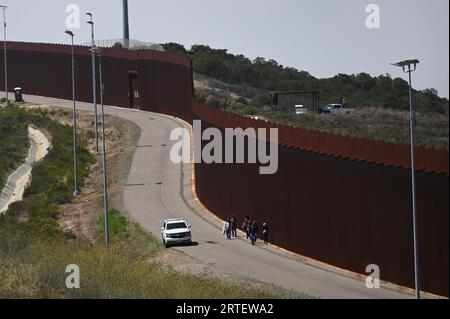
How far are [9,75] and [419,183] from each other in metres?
76.6

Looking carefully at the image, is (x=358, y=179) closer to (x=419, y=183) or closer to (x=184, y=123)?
(x=419, y=183)

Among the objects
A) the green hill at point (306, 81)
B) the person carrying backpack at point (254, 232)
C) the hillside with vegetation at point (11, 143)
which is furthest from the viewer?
the green hill at point (306, 81)

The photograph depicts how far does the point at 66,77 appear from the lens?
9400cm

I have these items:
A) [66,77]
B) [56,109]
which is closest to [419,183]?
[56,109]

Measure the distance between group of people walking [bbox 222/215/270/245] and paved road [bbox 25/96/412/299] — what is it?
1.39ft

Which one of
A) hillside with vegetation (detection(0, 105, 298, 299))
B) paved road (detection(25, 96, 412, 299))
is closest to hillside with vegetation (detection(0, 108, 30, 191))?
hillside with vegetation (detection(0, 105, 298, 299))

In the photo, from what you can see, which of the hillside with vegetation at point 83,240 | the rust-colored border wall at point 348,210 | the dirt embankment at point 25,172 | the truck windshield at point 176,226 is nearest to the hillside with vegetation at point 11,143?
the hillside with vegetation at point 83,240

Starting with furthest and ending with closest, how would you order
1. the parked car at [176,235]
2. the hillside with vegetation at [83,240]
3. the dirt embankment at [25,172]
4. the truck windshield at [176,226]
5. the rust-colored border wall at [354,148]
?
1. the dirt embankment at [25,172]
2. the truck windshield at [176,226]
3. the parked car at [176,235]
4. the rust-colored border wall at [354,148]
5. the hillside with vegetation at [83,240]

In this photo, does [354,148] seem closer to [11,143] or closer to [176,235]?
[176,235]

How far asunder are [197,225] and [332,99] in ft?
157

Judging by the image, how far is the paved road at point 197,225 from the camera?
105ft

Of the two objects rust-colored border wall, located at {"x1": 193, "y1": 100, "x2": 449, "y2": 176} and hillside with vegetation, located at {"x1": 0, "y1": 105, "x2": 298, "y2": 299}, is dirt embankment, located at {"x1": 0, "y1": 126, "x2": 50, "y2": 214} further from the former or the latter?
rust-colored border wall, located at {"x1": 193, "y1": 100, "x2": 449, "y2": 176}

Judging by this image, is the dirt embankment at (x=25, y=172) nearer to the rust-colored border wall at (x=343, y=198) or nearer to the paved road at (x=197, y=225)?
the paved road at (x=197, y=225)

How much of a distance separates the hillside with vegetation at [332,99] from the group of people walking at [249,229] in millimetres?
5602
